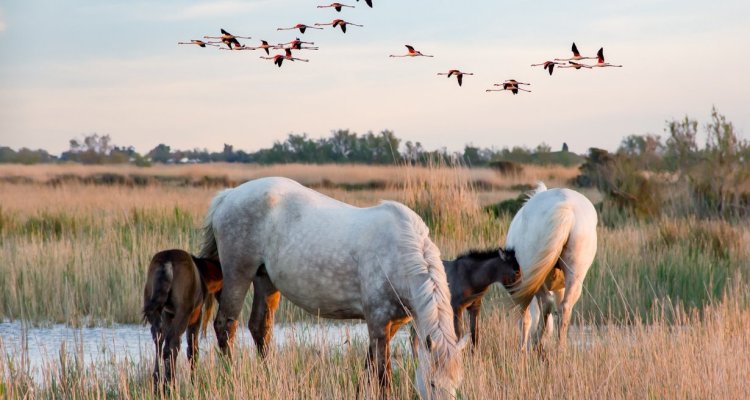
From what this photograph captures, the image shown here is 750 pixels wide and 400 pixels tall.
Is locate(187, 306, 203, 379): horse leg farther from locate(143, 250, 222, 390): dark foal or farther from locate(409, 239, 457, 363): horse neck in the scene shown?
locate(409, 239, 457, 363): horse neck

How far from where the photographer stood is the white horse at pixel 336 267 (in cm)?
529

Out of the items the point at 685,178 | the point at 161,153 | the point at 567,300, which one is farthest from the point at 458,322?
the point at 161,153

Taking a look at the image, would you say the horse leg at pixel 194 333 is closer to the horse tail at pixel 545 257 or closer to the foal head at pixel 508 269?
the foal head at pixel 508 269

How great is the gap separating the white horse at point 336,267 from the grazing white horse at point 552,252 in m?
1.53

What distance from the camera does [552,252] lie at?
7156 millimetres

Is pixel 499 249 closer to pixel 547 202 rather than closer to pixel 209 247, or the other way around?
pixel 547 202

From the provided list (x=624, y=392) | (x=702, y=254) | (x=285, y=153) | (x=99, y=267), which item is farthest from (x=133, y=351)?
(x=285, y=153)

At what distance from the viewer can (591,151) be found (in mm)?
23812

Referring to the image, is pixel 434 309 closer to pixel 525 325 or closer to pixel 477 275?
pixel 477 275

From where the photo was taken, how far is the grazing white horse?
7.16 meters

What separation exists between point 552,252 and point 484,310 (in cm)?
230

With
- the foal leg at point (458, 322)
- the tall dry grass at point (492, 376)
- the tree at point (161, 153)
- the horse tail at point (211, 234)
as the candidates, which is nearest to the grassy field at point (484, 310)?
the tall dry grass at point (492, 376)

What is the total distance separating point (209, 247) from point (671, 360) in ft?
11.7

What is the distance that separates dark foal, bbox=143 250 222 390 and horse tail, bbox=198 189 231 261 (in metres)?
0.65
